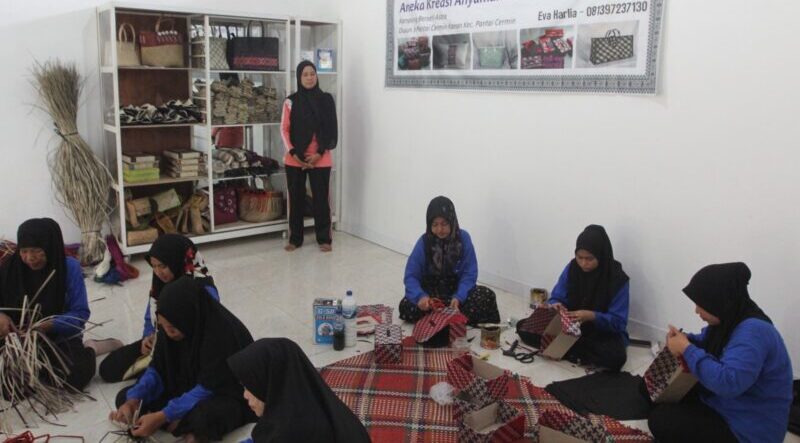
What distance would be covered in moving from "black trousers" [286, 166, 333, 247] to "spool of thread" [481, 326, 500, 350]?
7.03 feet

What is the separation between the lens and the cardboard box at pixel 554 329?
3318 mm

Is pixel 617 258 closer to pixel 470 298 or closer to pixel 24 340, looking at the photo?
pixel 470 298

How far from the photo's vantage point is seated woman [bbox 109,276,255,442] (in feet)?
8.20

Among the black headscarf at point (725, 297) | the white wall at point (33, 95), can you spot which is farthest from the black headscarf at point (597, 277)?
the white wall at point (33, 95)

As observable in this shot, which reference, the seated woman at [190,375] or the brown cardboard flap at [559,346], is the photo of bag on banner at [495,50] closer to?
the brown cardboard flap at [559,346]

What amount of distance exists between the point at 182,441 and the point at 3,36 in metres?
3.36

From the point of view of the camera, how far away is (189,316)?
252 centimetres

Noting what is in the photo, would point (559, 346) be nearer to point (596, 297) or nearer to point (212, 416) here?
point (596, 297)

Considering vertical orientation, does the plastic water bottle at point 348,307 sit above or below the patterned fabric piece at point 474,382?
above

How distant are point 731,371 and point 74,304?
280cm

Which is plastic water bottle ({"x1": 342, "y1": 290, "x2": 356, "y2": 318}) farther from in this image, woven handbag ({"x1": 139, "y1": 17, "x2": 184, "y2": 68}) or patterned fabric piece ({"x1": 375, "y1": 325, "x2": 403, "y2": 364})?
woven handbag ({"x1": 139, "y1": 17, "x2": 184, "y2": 68})

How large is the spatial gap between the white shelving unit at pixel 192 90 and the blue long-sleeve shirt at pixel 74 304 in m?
1.68

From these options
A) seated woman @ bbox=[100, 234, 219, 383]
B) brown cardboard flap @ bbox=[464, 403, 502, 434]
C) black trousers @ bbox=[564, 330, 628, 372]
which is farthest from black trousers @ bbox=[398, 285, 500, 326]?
seated woman @ bbox=[100, 234, 219, 383]

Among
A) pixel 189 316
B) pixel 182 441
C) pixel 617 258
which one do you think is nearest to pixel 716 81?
pixel 617 258
